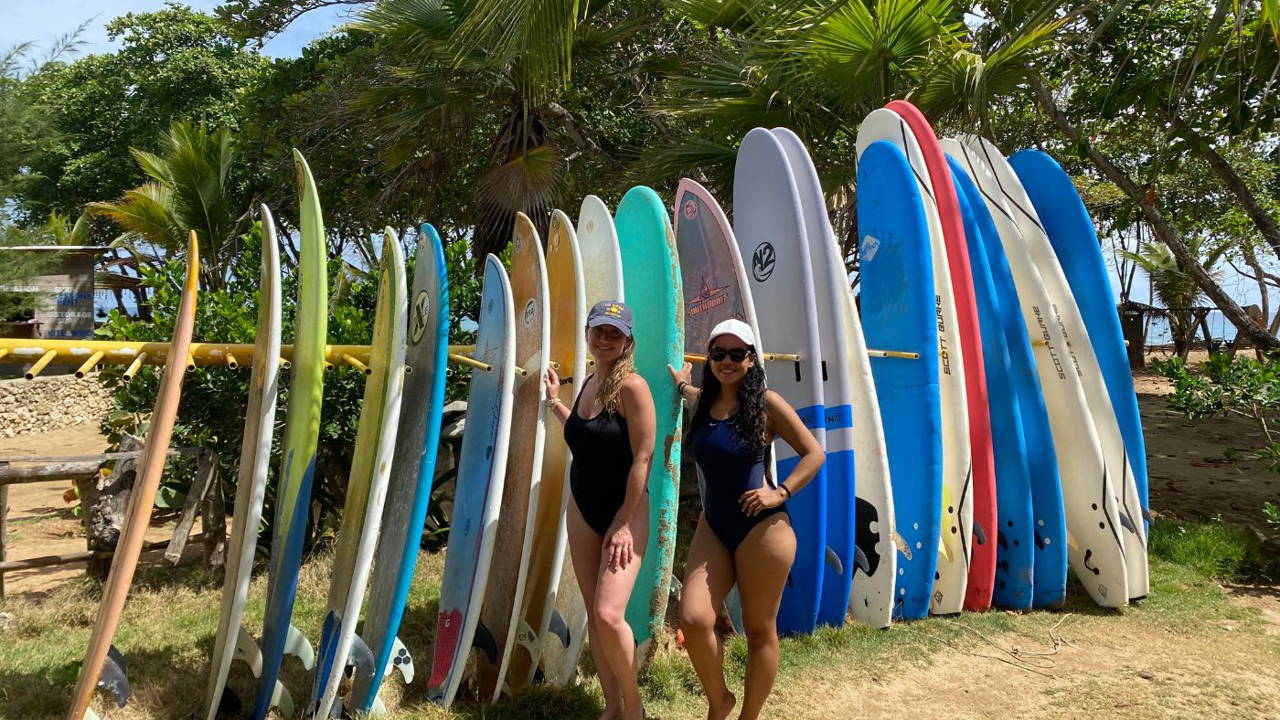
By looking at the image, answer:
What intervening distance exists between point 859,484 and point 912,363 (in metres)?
0.63

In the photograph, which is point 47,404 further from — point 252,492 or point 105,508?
point 252,492

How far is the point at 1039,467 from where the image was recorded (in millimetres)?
4043

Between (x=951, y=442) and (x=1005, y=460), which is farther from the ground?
(x=951, y=442)

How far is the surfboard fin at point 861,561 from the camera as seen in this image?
363 cm

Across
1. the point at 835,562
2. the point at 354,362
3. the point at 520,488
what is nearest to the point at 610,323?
the point at 520,488

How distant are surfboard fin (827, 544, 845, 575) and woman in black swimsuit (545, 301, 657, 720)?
1313mm

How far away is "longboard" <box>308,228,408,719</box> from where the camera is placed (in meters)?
2.52

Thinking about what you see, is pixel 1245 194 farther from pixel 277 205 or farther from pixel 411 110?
pixel 277 205

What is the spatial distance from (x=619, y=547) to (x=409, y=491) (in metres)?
0.81

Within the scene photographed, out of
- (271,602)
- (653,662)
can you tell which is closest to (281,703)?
(271,602)

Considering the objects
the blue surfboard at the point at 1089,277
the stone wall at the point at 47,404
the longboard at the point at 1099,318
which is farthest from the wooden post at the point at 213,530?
the stone wall at the point at 47,404

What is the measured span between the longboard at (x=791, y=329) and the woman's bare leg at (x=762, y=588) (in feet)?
2.93

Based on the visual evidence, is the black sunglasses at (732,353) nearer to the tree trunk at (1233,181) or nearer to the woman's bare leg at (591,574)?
the woman's bare leg at (591,574)

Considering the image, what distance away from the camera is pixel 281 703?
263 cm
